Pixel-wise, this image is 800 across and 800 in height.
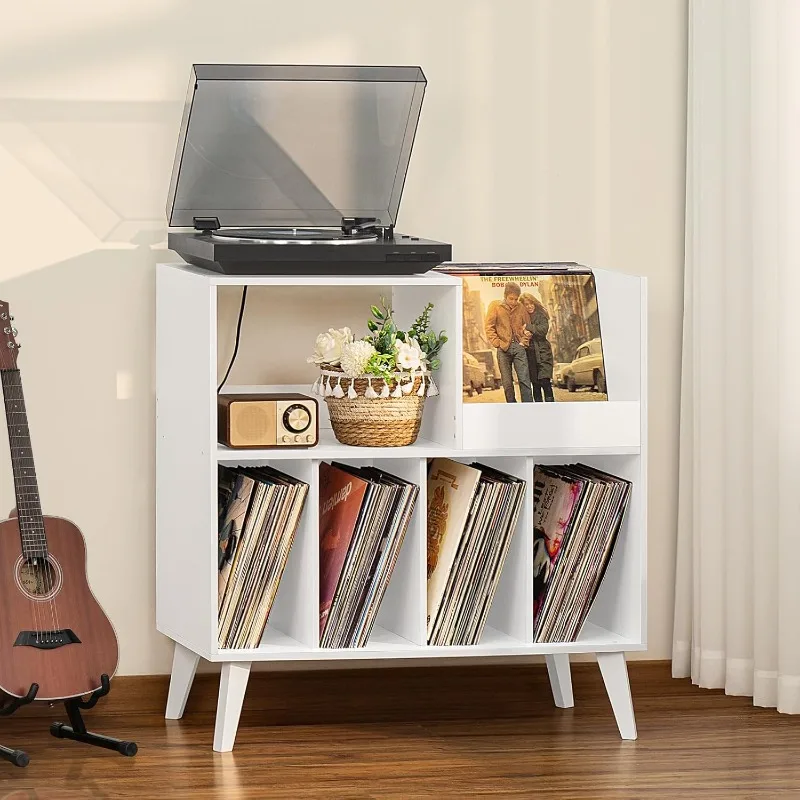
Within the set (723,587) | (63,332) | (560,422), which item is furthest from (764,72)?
(63,332)

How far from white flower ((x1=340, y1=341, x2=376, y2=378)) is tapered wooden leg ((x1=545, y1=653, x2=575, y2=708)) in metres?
0.73

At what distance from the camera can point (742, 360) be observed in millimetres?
2600

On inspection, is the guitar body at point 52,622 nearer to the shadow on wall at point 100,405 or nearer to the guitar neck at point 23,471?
the guitar neck at point 23,471

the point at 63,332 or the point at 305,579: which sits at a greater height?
the point at 63,332

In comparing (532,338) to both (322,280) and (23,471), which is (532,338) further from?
(23,471)

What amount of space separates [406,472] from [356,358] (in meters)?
0.24

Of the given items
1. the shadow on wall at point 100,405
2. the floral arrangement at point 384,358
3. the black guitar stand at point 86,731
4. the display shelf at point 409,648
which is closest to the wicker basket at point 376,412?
the floral arrangement at point 384,358

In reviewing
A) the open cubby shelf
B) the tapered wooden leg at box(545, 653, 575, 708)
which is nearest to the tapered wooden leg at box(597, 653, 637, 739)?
the open cubby shelf

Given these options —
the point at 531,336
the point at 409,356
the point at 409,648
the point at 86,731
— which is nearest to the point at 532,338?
the point at 531,336

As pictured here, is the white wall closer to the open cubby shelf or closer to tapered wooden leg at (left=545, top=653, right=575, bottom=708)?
the open cubby shelf

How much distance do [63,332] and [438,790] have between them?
3.64 ft

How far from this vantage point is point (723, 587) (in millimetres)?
2664

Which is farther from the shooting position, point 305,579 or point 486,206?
point 486,206

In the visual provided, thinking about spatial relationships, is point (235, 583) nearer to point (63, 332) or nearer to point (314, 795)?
point (314, 795)
